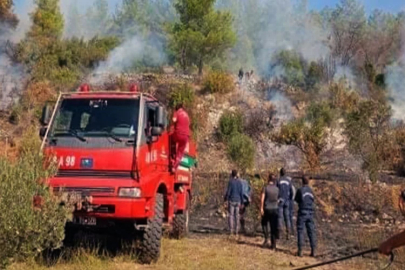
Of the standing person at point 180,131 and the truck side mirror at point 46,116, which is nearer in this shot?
the truck side mirror at point 46,116

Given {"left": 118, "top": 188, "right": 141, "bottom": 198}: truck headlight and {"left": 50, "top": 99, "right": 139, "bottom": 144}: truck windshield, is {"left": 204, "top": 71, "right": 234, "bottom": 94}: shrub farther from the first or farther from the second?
{"left": 118, "top": 188, "right": 141, "bottom": 198}: truck headlight

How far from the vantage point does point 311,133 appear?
33219mm

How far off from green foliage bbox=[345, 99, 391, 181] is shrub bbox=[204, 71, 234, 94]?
9.73 meters

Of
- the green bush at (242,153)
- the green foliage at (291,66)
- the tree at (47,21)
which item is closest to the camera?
the green bush at (242,153)

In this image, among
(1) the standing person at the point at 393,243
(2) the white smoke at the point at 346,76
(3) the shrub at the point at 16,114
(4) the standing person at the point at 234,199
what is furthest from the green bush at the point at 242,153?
(1) the standing person at the point at 393,243

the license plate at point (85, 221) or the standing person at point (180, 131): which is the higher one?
the standing person at point (180, 131)

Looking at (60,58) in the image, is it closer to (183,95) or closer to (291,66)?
(183,95)

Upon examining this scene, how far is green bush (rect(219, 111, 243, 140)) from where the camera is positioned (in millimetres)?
35688

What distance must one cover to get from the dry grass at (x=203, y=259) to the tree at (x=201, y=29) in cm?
3274

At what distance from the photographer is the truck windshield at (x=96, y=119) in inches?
397

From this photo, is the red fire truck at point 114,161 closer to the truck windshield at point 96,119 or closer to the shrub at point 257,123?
the truck windshield at point 96,119

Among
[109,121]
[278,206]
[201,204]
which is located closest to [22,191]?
[109,121]

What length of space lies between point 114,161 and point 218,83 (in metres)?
31.9

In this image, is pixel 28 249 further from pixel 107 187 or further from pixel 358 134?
pixel 358 134
